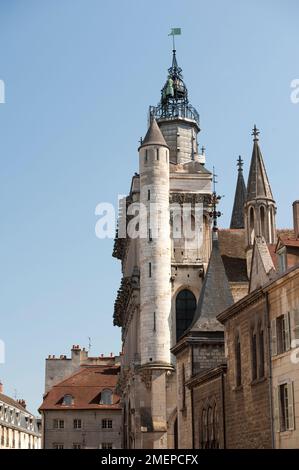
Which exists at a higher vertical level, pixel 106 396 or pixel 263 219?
pixel 263 219

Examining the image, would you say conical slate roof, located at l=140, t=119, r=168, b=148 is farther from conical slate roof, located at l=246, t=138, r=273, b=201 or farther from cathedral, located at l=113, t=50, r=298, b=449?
conical slate roof, located at l=246, t=138, r=273, b=201

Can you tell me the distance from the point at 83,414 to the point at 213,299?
1513 inches

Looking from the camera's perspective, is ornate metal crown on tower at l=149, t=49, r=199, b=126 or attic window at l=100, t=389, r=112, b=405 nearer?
ornate metal crown on tower at l=149, t=49, r=199, b=126

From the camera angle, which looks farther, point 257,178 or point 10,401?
point 10,401

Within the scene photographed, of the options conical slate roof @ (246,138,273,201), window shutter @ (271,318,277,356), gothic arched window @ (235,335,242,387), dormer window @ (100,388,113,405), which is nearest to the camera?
window shutter @ (271,318,277,356)

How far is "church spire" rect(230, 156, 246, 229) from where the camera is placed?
69.2 metres

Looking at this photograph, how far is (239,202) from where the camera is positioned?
2761 inches

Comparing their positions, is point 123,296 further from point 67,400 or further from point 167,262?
point 67,400

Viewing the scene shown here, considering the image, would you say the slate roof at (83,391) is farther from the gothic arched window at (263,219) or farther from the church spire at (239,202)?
the gothic arched window at (263,219)

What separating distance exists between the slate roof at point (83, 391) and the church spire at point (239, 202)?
19.4m

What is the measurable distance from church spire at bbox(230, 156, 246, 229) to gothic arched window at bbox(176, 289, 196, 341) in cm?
1353

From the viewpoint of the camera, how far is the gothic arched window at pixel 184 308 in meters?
55.8

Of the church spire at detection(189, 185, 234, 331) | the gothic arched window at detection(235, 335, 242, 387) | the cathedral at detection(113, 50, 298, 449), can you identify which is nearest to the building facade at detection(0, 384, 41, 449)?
the cathedral at detection(113, 50, 298, 449)

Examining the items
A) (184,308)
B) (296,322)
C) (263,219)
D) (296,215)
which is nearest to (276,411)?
(296,322)
